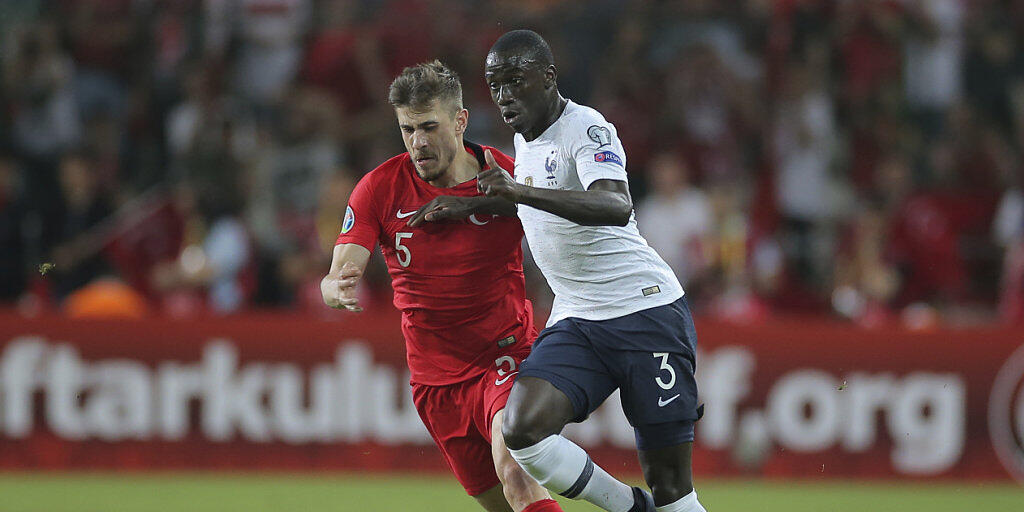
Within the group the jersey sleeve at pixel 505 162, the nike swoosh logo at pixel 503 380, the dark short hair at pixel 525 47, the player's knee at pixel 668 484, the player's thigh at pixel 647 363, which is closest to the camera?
the dark short hair at pixel 525 47

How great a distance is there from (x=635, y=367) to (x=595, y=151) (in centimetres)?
95

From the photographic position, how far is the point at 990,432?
33.6ft

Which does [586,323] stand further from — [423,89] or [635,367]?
[423,89]

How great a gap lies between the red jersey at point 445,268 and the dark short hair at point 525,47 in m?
0.65

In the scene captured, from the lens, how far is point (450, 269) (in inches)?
239

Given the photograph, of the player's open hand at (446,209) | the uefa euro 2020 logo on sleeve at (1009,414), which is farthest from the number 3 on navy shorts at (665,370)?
the uefa euro 2020 logo on sleeve at (1009,414)

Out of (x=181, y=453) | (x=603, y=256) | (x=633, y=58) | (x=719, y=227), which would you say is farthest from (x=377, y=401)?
(x=603, y=256)

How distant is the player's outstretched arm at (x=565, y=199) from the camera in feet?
17.1

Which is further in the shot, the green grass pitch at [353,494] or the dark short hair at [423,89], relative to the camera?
the green grass pitch at [353,494]

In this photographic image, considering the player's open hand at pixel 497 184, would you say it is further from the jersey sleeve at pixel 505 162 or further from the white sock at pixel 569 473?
the white sock at pixel 569 473

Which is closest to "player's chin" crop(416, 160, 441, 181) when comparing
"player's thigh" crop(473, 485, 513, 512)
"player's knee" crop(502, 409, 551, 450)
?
"player's knee" crop(502, 409, 551, 450)

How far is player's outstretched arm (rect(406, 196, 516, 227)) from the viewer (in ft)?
19.0

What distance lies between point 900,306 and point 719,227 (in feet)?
5.42

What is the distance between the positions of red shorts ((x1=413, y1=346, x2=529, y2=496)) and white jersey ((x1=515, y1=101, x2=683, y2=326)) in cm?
37
